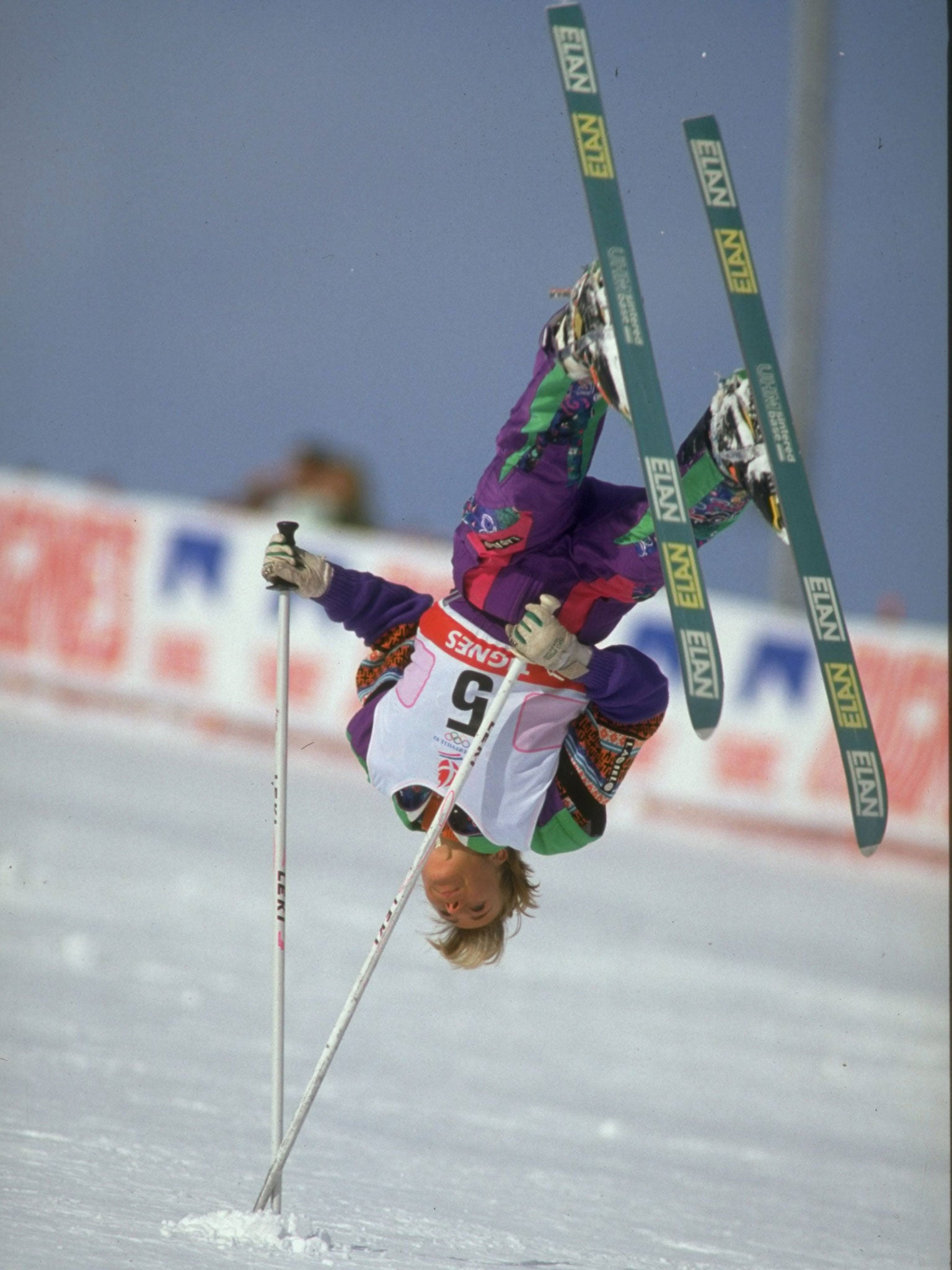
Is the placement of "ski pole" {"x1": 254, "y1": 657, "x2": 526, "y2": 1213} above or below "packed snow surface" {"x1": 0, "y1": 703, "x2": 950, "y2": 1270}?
above

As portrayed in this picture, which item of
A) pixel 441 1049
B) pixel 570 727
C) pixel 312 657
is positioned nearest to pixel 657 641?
pixel 312 657

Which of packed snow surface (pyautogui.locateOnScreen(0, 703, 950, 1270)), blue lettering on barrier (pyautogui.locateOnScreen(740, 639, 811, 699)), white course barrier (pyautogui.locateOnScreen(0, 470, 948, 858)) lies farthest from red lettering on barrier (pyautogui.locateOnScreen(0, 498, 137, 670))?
blue lettering on barrier (pyautogui.locateOnScreen(740, 639, 811, 699))

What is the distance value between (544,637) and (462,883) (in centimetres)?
66

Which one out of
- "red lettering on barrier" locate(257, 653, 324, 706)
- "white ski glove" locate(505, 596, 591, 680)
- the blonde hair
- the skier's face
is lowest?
"red lettering on barrier" locate(257, 653, 324, 706)

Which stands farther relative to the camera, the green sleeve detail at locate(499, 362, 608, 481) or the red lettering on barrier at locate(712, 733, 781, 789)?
the red lettering on barrier at locate(712, 733, 781, 789)

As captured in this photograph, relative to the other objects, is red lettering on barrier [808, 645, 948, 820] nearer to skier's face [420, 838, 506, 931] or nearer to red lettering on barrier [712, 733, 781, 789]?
red lettering on barrier [712, 733, 781, 789]

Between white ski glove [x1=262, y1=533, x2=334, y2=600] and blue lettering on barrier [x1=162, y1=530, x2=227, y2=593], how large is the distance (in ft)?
20.3

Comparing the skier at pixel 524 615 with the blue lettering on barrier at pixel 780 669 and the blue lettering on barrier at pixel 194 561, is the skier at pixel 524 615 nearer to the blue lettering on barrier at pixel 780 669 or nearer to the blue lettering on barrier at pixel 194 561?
the blue lettering on barrier at pixel 780 669

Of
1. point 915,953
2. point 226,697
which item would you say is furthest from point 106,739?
point 915,953

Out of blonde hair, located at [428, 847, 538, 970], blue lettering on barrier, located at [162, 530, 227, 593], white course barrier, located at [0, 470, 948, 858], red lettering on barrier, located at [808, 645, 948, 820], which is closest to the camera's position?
blonde hair, located at [428, 847, 538, 970]

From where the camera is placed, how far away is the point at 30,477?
31.4 feet

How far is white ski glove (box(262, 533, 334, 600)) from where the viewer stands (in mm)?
3150

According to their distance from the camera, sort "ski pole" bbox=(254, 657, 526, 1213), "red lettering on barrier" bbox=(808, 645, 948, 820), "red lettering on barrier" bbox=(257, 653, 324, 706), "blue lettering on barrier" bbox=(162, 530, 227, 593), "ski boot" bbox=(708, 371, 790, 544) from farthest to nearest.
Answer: "blue lettering on barrier" bbox=(162, 530, 227, 593) < "red lettering on barrier" bbox=(257, 653, 324, 706) < "red lettering on barrier" bbox=(808, 645, 948, 820) < "ski boot" bbox=(708, 371, 790, 544) < "ski pole" bbox=(254, 657, 526, 1213)

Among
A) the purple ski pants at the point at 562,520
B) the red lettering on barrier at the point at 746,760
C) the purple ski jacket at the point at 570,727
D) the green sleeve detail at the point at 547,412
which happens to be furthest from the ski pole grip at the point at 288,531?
the red lettering on barrier at the point at 746,760
